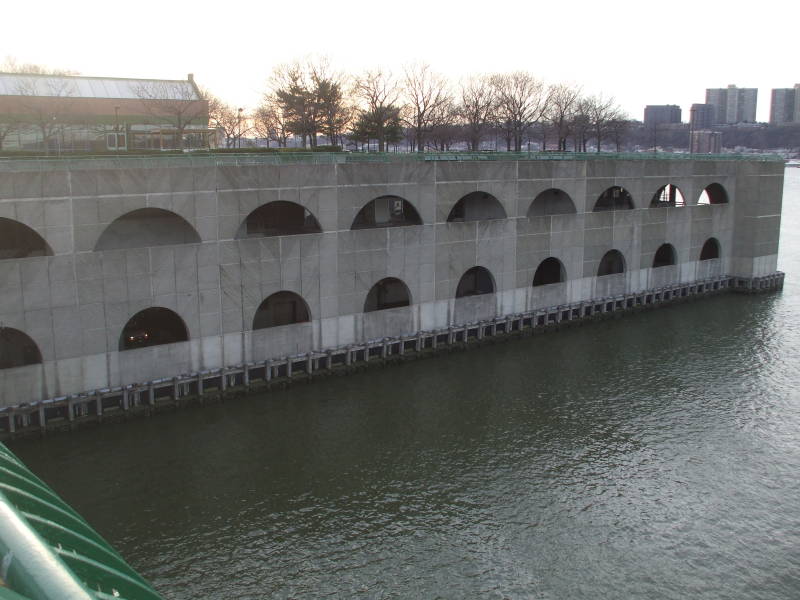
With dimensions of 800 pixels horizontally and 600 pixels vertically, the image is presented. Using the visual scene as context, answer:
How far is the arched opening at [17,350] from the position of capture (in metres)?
31.2

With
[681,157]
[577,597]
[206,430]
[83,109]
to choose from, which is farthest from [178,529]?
[681,157]

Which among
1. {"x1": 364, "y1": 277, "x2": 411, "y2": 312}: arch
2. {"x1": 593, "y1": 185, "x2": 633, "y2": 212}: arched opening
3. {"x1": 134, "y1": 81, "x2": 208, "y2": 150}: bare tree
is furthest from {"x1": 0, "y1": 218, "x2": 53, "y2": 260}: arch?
{"x1": 593, "y1": 185, "x2": 633, "y2": 212}: arched opening

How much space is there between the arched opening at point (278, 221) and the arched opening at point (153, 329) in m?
5.78

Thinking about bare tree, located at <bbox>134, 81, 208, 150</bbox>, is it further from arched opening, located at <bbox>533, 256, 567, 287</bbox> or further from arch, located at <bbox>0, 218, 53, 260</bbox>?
arched opening, located at <bbox>533, 256, 567, 287</bbox>

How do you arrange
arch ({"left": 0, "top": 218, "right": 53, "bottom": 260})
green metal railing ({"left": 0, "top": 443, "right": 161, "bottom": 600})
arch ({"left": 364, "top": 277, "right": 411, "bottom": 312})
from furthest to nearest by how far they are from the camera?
arch ({"left": 364, "top": 277, "right": 411, "bottom": 312}), arch ({"left": 0, "top": 218, "right": 53, "bottom": 260}), green metal railing ({"left": 0, "top": 443, "right": 161, "bottom": 600})

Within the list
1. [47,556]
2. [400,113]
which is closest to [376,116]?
[400,113]

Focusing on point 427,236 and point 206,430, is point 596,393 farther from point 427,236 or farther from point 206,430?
point 206,430

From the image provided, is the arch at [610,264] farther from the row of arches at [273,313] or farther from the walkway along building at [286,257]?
the row of arches at [273,313]

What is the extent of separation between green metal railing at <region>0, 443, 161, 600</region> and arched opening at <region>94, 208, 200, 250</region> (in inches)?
891

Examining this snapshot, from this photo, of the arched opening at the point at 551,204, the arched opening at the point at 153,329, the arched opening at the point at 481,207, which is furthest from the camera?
the arched opening at the point at 551,204

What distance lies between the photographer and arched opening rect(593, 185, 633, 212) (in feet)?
181

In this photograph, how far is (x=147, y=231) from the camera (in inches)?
1355

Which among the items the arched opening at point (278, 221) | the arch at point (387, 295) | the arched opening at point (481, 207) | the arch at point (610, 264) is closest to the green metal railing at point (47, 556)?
the arched opening at point (278, 221)

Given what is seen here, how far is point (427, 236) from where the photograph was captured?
41.0 meters
